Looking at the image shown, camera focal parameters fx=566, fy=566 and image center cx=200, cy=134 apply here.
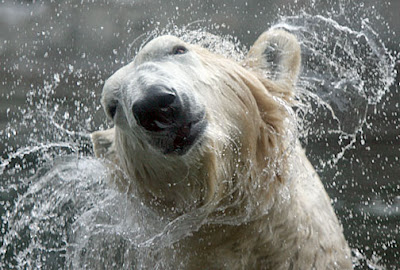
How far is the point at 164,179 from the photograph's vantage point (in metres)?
2.21

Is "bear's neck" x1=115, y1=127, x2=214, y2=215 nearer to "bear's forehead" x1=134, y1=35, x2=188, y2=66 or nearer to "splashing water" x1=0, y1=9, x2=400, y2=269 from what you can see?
"splashing water" x1=0, y1=9, x2=400, y2=269

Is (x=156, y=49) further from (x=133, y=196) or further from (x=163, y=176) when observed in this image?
(x=133, y=196)

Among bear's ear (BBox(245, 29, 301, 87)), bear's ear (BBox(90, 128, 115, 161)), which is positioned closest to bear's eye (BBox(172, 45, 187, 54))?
bear's ear (BBox(245, 29, 301, 87))

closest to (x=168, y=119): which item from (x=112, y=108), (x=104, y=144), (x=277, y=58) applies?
(x=112, y=108)

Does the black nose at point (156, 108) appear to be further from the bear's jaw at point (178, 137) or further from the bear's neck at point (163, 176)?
the bear's neck at point (163, 176)

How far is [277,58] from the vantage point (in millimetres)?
2666

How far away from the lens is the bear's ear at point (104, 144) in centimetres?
258

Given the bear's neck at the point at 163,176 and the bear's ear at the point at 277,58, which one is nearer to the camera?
the bear's neck at the point at 163,176

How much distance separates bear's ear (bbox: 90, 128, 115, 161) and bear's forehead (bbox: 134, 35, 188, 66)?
53cm

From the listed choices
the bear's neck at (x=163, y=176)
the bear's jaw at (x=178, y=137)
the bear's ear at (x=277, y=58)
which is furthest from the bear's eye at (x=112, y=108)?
the bear's ear at (x=277, y=58)

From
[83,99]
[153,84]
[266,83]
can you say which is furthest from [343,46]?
[83,99]

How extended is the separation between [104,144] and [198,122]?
749 millimetres

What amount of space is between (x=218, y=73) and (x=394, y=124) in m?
3.05

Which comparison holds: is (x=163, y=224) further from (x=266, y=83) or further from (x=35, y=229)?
(x=35, y=229)
